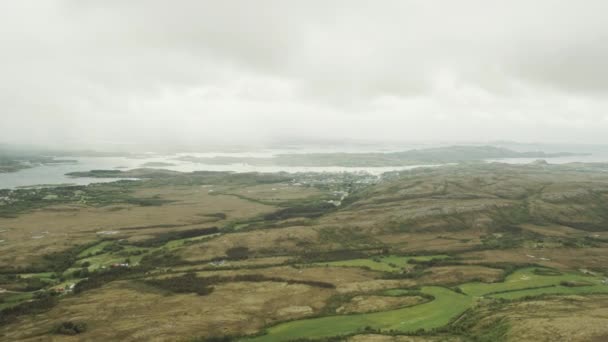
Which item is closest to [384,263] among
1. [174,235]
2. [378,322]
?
[378,322]

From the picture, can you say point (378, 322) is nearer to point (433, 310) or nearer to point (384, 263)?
point (433, 310)

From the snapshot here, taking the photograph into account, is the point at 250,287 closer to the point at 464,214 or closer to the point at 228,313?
the point at 228,313

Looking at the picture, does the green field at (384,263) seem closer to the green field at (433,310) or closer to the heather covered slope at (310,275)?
the heather covered slope at (310,275)

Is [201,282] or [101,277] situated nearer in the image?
[201,282]

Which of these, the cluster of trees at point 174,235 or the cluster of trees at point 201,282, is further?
the cluster of trees at point 174,235

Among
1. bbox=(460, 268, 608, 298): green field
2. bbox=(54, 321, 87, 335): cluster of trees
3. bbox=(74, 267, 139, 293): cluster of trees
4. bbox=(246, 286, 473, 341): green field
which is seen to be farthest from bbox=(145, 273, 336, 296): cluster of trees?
bbox=(460, 268, 608, 298): green field

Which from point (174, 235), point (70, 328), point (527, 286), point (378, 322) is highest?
point (70, 328)

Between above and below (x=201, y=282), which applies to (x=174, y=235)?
below

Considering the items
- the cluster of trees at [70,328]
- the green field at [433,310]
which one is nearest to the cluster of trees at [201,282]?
the green field at [433,310]
